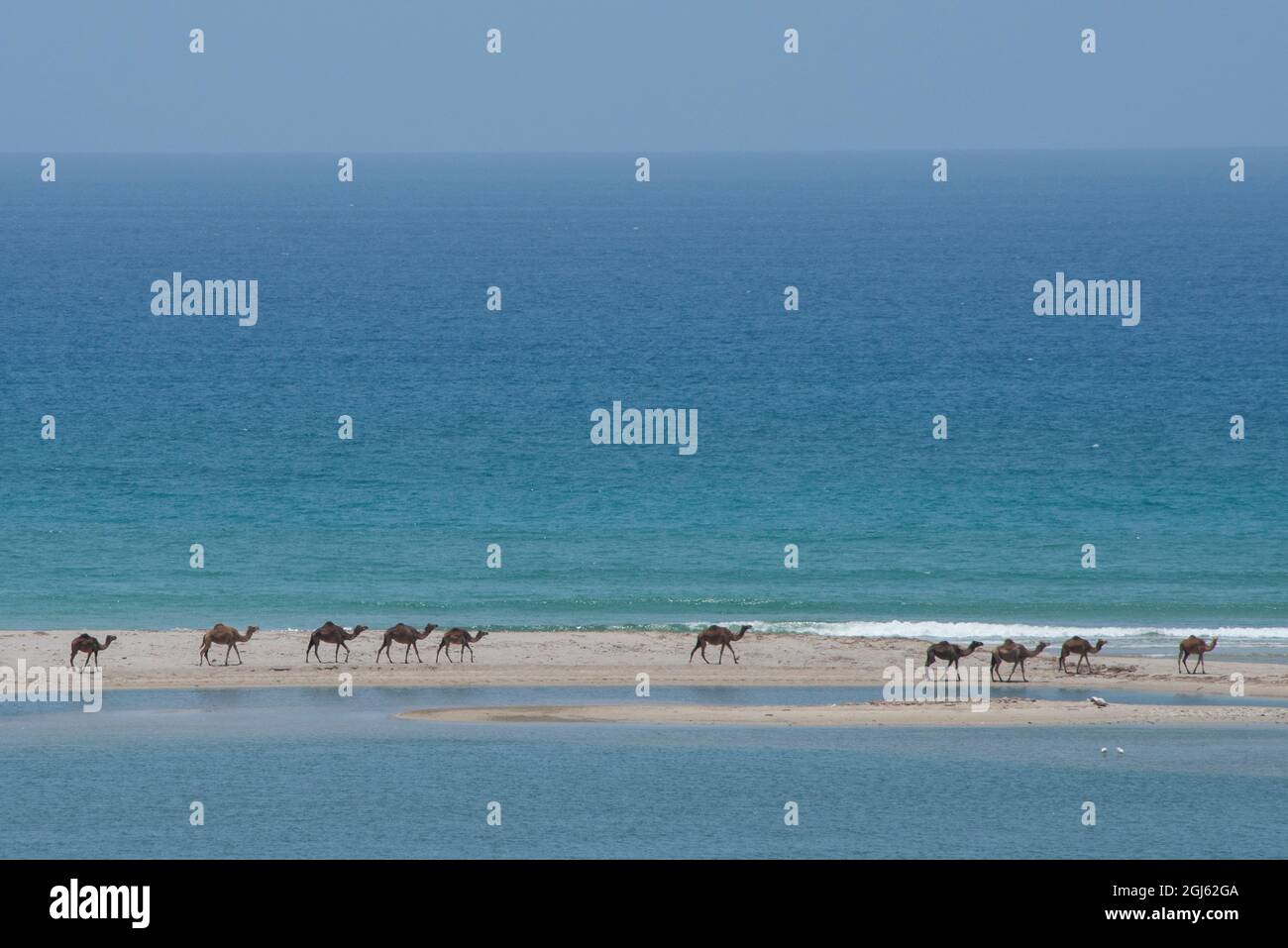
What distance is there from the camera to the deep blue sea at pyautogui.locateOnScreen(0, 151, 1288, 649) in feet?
146

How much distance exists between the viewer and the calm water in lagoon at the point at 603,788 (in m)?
23.3

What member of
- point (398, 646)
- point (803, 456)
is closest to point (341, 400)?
point (803, 456)

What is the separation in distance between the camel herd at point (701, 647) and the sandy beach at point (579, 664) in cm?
23

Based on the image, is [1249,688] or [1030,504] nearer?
[1249,688]

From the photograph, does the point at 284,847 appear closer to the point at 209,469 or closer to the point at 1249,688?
the point at 1249,688

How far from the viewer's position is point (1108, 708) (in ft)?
103

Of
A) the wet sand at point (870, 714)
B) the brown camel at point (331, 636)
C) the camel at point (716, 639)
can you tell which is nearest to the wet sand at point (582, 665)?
the camel at point (716, 639)

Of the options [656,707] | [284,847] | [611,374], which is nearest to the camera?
[284,847]

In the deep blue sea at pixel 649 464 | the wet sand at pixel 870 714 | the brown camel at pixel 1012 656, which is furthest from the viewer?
the deep blue sea at pixel 649 464

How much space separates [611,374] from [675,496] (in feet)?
105

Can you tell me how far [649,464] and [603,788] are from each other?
36.9 meters

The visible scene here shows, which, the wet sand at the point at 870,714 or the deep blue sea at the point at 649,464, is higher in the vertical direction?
the deep blue sea at the point at 649,464

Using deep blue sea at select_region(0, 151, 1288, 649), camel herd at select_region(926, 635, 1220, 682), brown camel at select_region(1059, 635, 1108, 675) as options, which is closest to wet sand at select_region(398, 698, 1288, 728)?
deep blue sea at select_region(0, 151, 1288, 649)

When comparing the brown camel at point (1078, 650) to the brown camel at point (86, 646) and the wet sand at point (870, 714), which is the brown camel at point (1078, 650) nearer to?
the wet sand at point (870, 714)
